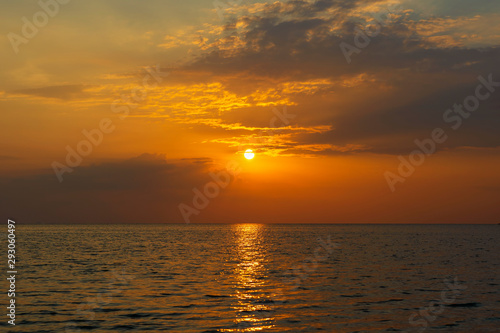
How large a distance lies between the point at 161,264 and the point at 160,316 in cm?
3437

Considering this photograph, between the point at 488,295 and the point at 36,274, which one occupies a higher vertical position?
the point at 36,274

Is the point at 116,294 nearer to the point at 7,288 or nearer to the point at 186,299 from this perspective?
the point at 186,299

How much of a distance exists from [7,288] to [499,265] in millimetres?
61083

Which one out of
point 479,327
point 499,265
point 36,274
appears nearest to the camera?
point 479,327

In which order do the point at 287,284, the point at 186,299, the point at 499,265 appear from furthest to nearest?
the point at 499,265
the point at 287,284
the point at 186,299

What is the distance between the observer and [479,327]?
2958 centimetres

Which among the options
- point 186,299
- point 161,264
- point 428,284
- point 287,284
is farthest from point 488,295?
point 161,264

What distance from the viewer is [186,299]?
124 feet

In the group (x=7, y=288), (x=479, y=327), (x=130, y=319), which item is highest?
(x=7, y=288)

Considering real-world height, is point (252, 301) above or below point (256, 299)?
below

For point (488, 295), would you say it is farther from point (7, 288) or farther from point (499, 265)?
point (7, 288)

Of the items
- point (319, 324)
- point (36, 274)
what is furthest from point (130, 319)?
point (36, 274)

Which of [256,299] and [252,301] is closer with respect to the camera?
[252,301]

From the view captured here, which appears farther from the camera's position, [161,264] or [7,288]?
[161,264]
